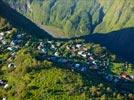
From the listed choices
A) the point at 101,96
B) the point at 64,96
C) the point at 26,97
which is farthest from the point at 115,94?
the point at 26,97

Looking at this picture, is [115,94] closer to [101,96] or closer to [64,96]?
[101,96]

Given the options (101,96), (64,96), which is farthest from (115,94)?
(64,96)

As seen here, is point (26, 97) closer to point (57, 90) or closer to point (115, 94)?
point (57, 90)

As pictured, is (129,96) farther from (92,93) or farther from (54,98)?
(54,98)

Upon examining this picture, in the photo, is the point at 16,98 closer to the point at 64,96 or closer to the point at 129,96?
the point at 64,96

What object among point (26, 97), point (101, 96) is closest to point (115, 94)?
point (101, 96)

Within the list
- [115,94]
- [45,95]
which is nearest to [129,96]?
[115,94]
